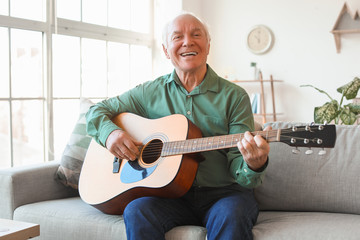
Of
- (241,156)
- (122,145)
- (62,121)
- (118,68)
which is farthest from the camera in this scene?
(118,68)

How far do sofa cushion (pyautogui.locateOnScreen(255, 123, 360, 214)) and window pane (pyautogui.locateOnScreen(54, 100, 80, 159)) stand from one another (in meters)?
2.17

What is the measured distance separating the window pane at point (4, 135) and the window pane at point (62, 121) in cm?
47

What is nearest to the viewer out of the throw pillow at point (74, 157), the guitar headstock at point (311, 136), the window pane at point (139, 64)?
the guitar headstock at point (311, 136)

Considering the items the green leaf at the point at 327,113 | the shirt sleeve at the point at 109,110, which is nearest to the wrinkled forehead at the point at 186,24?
the shirt sleeve at the point at 109,110

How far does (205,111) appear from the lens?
1.95 metres

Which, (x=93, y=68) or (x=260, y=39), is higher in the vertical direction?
(x=260, y=39)

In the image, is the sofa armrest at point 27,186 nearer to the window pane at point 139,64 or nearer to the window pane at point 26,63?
the window pane at point 26,63

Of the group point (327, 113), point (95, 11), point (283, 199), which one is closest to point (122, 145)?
point (283, 199)

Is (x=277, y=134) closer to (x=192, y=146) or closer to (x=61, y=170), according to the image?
(x=192, y=146)

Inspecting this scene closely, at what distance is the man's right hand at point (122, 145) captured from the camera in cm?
188

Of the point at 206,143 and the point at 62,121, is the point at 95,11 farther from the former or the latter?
the point at 206,143

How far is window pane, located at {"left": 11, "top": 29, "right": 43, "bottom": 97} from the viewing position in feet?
11.0

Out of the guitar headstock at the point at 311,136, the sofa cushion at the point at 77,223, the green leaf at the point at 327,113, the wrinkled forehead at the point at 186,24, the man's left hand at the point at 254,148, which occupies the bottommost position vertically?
the sofa cushion at the point at 77,223

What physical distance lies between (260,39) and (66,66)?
98.0 inches
